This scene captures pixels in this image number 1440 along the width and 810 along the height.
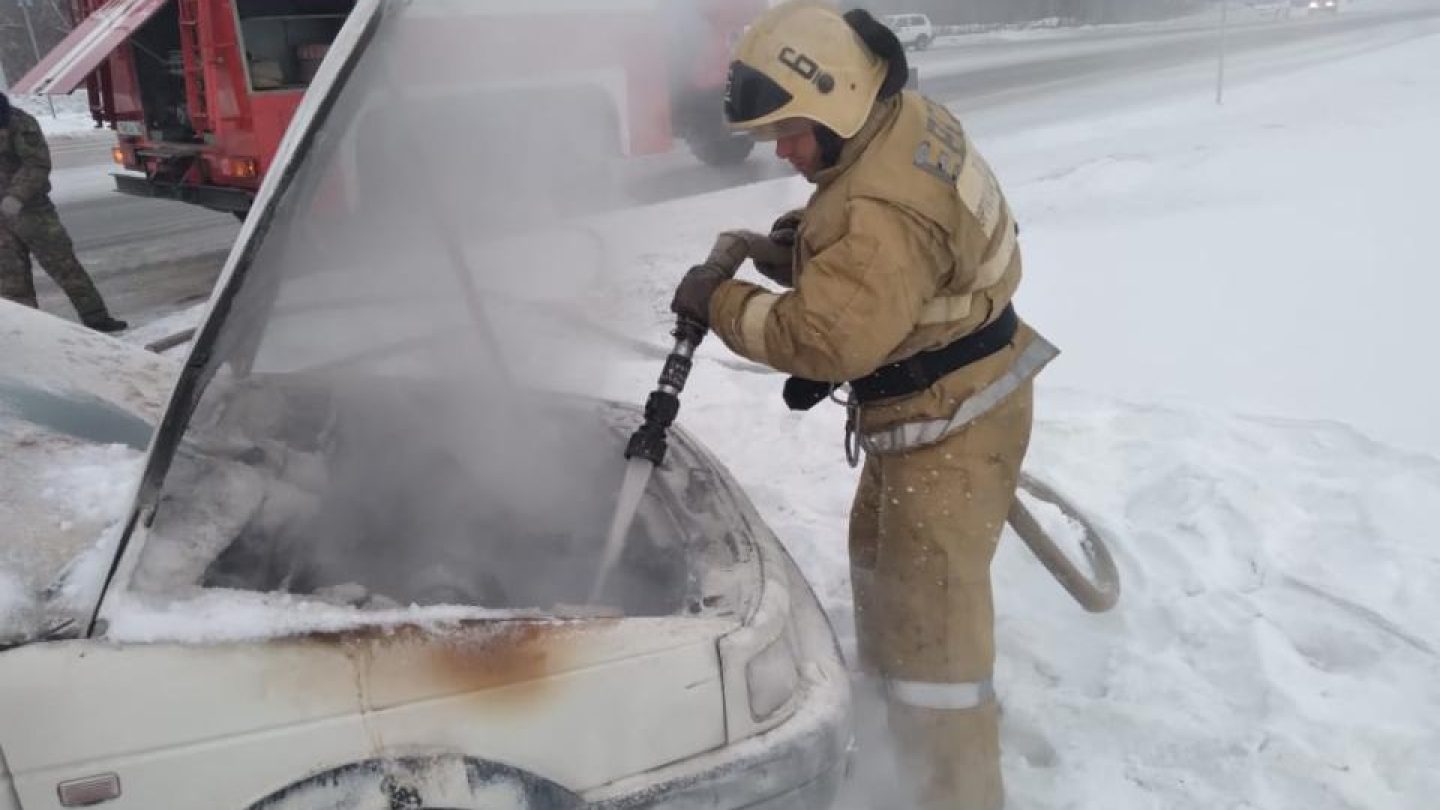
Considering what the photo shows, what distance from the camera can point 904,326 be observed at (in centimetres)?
206

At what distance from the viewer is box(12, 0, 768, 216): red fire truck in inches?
202

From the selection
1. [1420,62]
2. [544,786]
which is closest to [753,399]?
[544,786]

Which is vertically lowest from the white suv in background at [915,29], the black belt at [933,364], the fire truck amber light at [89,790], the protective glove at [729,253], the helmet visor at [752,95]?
the white suv in background at [915,29]

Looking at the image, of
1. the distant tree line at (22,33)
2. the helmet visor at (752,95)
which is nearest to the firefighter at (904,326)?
the helmet visor at (752,95)

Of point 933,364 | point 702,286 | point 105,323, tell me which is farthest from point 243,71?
point 933,364

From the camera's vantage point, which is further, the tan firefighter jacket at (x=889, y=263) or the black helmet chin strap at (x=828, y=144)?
the black helmet chin strap at (x=828, y=144)

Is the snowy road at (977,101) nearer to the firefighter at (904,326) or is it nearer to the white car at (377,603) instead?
the white car at (377,603)

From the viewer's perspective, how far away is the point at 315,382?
2.82m

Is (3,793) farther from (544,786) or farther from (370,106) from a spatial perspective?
(370,106)

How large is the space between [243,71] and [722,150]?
199 inches

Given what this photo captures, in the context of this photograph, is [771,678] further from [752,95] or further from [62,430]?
[62,430]

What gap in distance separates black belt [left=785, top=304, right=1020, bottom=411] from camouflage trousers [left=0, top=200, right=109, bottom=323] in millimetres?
5789

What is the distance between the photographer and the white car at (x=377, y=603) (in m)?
1.54

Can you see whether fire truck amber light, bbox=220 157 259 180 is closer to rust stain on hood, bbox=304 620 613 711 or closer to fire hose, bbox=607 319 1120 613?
fire hose, bbox=607 319 1120 613
